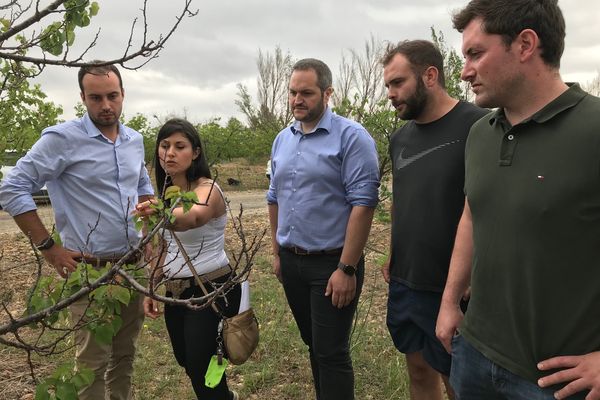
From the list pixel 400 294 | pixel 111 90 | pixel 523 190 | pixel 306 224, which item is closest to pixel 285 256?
pixel 306 224

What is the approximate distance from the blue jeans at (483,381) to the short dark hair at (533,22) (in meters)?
1.05

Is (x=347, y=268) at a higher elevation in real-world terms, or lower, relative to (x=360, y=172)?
lower

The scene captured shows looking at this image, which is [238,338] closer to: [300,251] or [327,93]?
[300,251]

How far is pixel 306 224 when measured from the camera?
109 inches

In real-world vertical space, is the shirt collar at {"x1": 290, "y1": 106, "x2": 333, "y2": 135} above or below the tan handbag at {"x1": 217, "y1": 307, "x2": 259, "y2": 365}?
above

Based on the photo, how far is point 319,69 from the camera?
9.07ft

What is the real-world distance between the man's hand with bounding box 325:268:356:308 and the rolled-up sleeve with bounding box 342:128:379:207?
401 mm

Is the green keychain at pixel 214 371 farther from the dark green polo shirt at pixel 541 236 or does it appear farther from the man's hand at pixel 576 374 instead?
the man's hand at pixel 576 374

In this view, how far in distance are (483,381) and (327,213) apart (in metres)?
1.28

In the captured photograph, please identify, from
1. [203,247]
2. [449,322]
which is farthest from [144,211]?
[449,322]

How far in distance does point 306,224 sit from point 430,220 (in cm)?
76

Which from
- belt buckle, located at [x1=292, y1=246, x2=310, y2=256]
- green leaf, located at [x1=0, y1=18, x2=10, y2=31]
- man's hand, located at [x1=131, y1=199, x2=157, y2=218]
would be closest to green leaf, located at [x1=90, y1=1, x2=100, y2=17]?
green leaf, located at [x1=0, y1=18, x2=10, y2=31]

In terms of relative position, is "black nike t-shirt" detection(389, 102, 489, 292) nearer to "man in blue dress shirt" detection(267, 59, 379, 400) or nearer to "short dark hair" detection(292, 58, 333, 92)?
"man in blue dress shirt" detection(267, 59, 379, 400)

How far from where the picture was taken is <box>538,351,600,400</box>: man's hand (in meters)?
1.38
